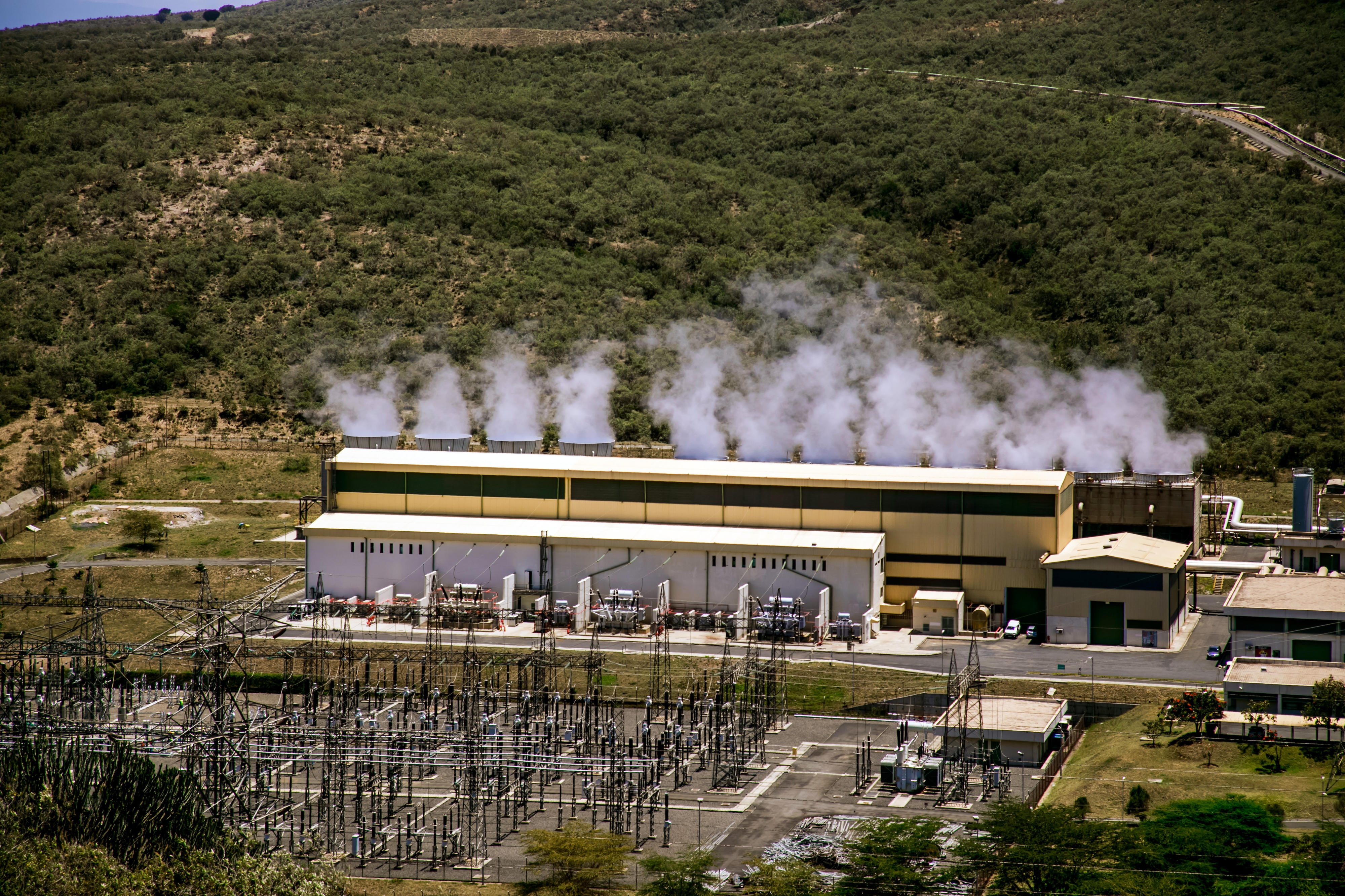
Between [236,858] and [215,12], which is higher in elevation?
[215,12]

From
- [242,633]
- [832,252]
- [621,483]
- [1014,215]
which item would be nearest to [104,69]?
[832,252]

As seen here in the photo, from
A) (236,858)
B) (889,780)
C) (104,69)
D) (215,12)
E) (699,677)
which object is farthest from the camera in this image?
(215,12)

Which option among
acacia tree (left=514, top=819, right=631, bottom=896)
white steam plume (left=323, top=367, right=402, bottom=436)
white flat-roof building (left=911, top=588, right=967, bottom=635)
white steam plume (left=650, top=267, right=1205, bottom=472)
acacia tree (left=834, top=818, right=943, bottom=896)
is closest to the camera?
acacia tree (left=834, top=818, right=943, bottom=896)

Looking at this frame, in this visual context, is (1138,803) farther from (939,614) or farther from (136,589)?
(136,589)

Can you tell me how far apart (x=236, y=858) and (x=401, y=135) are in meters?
83.7

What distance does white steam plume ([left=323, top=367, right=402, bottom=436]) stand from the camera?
63.6m

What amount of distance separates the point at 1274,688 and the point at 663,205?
219ft

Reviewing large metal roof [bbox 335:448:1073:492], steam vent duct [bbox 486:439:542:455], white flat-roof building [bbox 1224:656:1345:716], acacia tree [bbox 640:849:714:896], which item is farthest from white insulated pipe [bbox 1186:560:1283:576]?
acacia tree [bbox 640:849:714:896]

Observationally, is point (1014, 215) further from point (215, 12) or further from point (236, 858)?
point (215, 12)

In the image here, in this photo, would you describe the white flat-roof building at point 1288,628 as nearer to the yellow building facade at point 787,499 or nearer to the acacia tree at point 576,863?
the yellow building facade at point 787,499

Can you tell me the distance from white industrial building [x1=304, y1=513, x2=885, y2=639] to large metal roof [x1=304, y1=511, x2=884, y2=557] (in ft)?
0.15

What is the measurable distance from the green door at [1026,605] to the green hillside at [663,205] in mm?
25553

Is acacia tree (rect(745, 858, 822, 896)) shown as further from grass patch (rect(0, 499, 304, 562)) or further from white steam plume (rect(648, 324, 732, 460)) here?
grass patch (rect(0, 499, 304, 562))

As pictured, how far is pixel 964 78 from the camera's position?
118 m
